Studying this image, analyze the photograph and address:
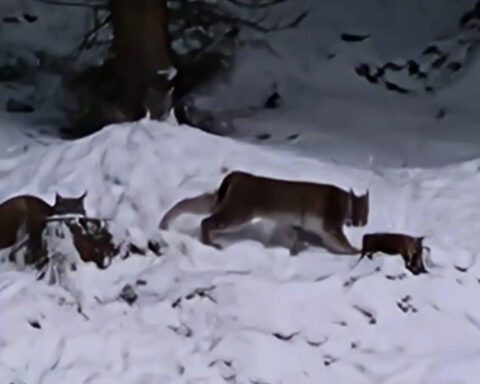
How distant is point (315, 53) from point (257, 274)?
4.49m

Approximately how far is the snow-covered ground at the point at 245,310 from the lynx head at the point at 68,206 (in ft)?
0.74

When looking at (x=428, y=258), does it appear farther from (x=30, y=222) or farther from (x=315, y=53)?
(x=315, y=53)

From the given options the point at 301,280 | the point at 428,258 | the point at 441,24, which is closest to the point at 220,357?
the point at 301,280

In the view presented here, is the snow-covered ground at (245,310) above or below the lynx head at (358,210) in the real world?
below

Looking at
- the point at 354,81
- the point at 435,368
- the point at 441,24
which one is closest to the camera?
the point at 435,368

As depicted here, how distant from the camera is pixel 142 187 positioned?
7.21 metres

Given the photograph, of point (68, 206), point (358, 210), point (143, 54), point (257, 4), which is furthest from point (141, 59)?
point (257, 4)

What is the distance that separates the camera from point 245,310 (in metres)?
6.04

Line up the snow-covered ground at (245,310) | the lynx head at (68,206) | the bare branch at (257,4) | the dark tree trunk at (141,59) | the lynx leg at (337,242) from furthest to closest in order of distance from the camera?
the bare branch at (257,4), the dark tree trunk at (141,59), the lynx head at (68,206), the lynx leg at (337,242), the snow-covered ground at (245,310)

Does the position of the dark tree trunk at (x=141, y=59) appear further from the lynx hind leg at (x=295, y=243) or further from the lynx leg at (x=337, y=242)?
the lynx leg at (x=337, y=242)

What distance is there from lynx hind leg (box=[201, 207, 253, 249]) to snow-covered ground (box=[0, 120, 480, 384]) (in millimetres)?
62

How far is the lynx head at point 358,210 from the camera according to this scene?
6.46 m

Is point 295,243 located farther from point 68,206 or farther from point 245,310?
point 68,206

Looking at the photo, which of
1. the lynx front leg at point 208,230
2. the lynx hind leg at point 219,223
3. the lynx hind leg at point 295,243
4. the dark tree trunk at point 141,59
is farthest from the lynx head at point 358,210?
the dark tree trunk at point 141,59
